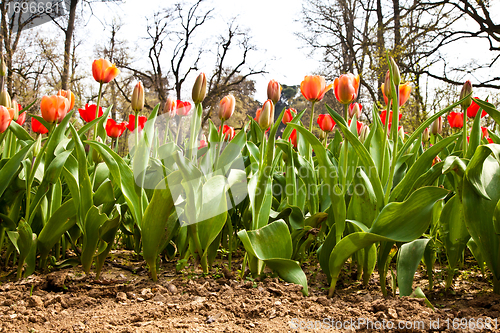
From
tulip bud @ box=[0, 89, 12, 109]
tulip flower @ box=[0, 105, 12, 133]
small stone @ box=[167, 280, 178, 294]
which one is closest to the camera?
small stone @ box=[167, 280, 178, 294]

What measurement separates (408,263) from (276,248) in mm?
405

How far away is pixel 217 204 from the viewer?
1083mm

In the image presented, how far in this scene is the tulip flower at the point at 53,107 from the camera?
47.4 inches

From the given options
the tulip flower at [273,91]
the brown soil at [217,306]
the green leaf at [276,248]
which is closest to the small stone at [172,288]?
the brown soil at [217,306]

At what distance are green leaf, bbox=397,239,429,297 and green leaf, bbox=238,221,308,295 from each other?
29 cm

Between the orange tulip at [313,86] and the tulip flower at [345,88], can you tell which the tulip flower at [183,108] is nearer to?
the orange tulip at [313,86]

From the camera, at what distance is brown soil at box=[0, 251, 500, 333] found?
83 cm

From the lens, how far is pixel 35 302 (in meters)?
0.97

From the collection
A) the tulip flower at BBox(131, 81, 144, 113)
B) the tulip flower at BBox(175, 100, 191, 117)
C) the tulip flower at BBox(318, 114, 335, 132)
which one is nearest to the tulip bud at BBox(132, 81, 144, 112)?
the tulip flower at BBox(131, 81, 144, 113)

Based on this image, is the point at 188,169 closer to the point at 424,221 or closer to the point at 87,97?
the point at 424,221

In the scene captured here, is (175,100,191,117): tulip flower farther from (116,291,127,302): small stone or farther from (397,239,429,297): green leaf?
(397,239,429,297): green leaf

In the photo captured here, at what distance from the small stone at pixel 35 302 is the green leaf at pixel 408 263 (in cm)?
107

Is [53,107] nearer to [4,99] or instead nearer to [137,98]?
[137,98]

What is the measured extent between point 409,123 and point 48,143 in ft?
28.8
